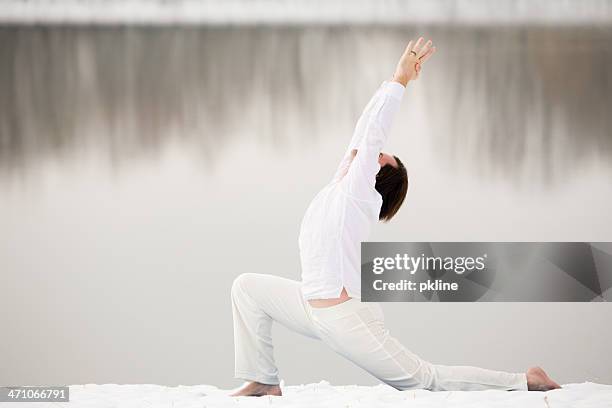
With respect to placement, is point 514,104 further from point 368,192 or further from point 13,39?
point 13,39

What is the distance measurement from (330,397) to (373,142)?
50.0 inches

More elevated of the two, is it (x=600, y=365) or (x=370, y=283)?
(x=370, y=283)

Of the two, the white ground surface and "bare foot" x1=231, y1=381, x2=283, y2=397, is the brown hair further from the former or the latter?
"bare foot" x1=231, y1=381, x2=283, y2=397

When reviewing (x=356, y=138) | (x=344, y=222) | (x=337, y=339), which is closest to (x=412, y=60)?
(x=356, y=138)

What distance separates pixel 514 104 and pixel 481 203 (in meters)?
0.54

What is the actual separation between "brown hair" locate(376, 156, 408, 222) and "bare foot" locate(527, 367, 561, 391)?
106cm

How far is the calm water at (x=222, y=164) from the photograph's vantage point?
14.2 feet

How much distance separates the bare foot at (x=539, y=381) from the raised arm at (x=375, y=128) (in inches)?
47.7

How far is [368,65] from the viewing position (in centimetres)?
435

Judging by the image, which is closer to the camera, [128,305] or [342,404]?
[342,404]

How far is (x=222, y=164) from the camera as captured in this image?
4.38 metres

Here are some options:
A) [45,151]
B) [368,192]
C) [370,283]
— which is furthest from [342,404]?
[45,151]

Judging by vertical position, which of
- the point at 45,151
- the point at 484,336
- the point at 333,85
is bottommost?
the point at 484,336

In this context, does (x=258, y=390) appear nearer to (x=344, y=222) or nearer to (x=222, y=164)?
(x=344, y=222)
